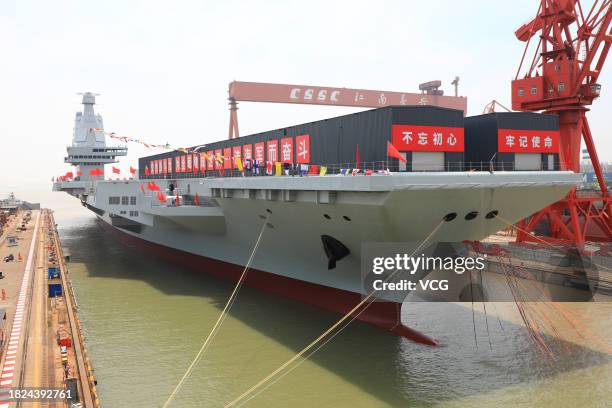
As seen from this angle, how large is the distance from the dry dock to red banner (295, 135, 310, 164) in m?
10.8

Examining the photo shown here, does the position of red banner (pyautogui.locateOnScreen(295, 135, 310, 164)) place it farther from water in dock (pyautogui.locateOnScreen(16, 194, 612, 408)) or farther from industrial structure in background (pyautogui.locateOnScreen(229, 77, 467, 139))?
industrial structure in background (pyautogui.locateOnScreen(229, 77, 467, 139))

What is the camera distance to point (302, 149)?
2031 centimetres

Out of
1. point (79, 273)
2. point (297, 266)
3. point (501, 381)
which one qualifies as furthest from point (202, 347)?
point (79, 273)

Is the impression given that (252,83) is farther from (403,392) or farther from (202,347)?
(403,392)

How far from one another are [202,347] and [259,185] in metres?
6.34

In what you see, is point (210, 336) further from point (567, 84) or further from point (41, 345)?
point (567, 84)

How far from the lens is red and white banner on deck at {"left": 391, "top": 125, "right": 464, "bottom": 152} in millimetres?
15492

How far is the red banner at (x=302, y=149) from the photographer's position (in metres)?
19.9

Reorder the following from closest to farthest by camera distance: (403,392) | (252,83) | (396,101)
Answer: (403,392) < (252,83) < (396,101)

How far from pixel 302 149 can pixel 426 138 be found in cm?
616

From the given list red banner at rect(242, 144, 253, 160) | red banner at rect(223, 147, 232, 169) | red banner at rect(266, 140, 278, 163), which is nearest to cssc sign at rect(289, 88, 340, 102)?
red banner at rect(223, 147, 232, 169)

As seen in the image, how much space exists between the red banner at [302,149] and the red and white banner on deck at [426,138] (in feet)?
17.4

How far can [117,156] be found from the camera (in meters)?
54.4

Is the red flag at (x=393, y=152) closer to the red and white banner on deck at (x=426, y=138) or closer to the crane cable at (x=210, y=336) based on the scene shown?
the red and white banner on deck at (x=426, y=138)
